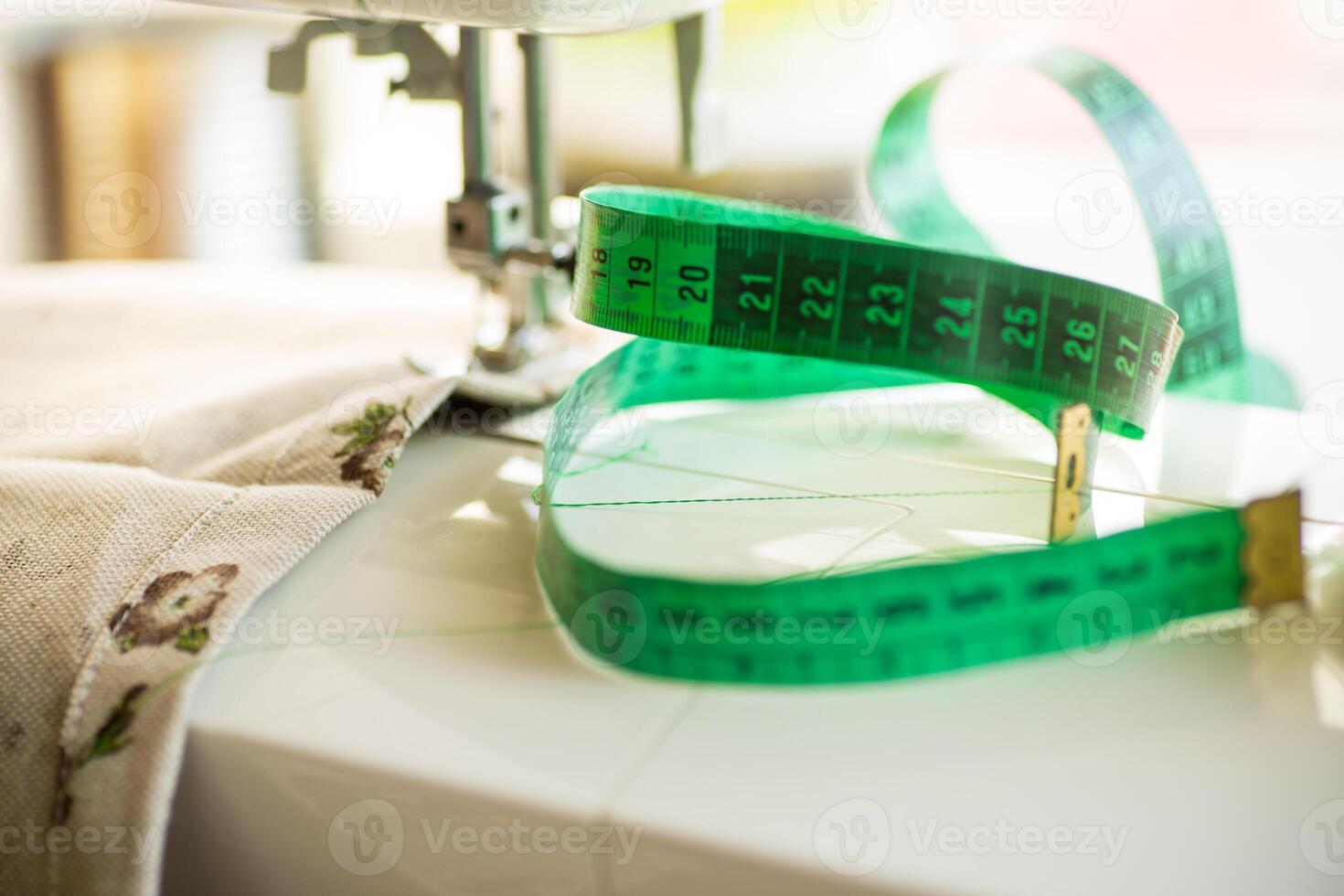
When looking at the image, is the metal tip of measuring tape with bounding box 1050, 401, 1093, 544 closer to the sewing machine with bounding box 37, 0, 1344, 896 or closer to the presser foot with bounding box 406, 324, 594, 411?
the sewing machine with bounding box 37, 0, 1344, 896

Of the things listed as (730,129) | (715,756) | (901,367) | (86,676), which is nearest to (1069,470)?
(901,367)

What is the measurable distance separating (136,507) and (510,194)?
40 centimetres

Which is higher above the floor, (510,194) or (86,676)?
(510,194)

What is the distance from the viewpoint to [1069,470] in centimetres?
59

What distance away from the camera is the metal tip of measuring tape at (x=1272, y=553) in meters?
0.49

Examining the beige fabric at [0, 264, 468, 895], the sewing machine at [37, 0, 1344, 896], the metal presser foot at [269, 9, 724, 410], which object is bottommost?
the sewing machine at [37, 0, 1344, 896]

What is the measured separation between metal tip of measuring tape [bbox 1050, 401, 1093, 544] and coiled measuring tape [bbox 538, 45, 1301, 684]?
0.04 meters

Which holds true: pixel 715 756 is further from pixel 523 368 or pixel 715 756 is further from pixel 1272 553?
pixel 523 368

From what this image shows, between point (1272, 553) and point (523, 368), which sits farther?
point (523, 368)

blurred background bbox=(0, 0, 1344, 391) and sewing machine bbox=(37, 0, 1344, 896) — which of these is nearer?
sewing machine bbox=(37, 0, 1344, 896)

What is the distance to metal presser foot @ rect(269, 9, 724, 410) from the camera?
858mm

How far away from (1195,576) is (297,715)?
1.24 feet

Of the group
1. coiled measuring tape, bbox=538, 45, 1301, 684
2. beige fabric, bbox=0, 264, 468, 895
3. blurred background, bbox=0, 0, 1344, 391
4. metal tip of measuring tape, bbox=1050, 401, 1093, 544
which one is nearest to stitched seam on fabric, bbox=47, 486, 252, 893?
beige fabric, bbox=0, 264, 468, 895

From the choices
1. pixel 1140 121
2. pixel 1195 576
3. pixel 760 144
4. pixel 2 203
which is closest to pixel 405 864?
pixel 1195 576
